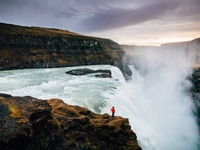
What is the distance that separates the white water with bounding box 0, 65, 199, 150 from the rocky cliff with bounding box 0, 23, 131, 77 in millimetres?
13862

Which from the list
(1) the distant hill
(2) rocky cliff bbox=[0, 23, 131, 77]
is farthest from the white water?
(1) the distant hill

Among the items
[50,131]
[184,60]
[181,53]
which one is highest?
[181,53]

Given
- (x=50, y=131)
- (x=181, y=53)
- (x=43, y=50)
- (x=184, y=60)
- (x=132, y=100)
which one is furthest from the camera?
(x=181, y=53)

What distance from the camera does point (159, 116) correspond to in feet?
140

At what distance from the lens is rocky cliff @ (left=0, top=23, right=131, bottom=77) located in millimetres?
59188

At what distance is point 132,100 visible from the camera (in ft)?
105

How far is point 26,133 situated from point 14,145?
0.82 meters

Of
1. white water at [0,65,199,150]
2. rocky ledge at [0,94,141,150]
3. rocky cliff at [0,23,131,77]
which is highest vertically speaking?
rocky cliff at [0,23,131,77]

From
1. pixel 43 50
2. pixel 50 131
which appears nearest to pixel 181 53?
pixel 43 50

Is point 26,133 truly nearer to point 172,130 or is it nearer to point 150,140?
point 150,140

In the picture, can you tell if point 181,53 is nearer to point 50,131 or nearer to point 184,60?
point 184,60

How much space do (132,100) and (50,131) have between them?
23.2 meters

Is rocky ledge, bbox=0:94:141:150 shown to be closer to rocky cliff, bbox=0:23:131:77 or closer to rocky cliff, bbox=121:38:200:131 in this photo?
rocky cliff, bbox=121:38:200:131

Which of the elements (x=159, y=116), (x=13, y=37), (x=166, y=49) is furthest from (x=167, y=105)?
(x=166, y=49)
